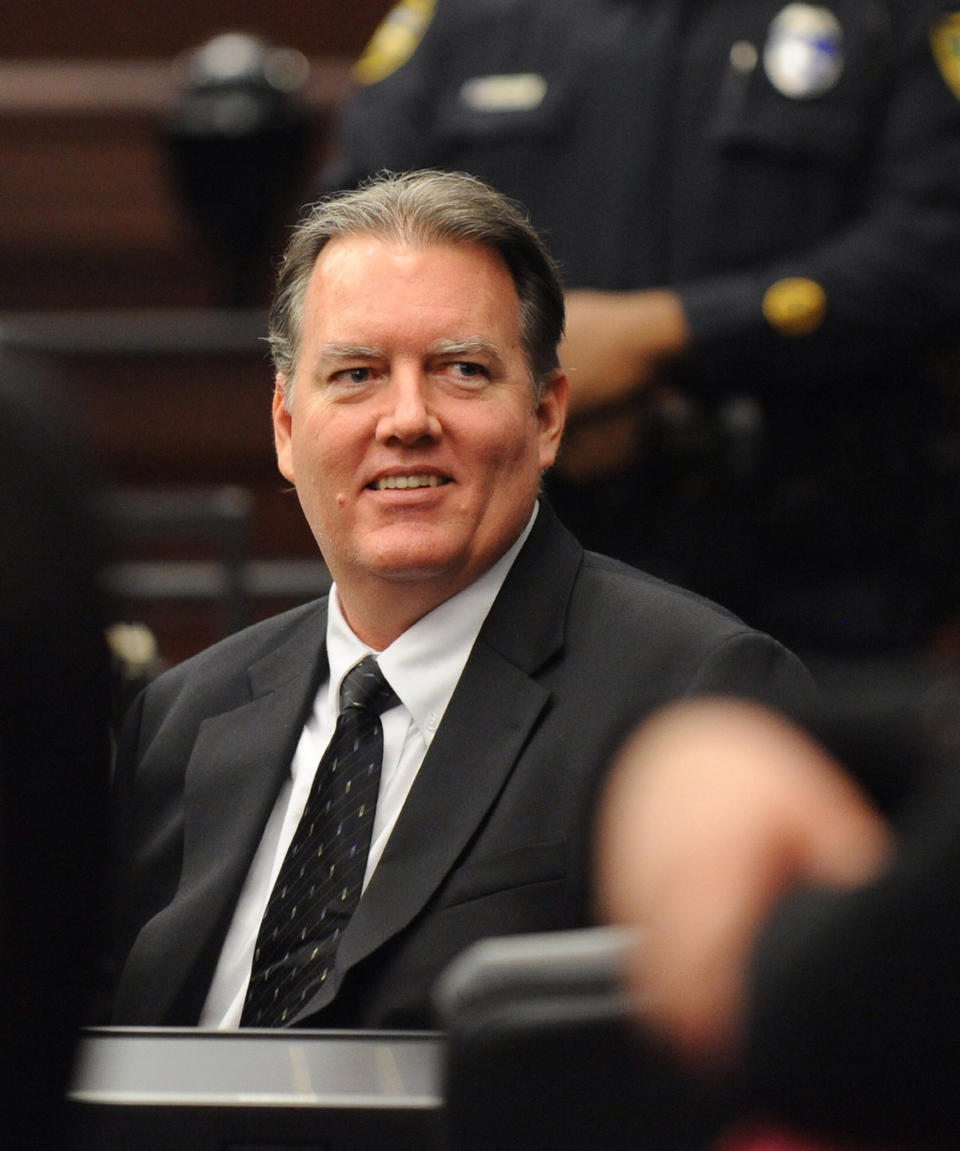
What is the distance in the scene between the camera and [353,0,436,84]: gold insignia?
3168mm

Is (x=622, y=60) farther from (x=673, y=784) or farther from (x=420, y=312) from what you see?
(x=673, y=784)

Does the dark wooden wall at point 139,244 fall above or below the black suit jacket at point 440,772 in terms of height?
above

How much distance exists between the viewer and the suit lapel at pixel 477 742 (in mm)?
1786

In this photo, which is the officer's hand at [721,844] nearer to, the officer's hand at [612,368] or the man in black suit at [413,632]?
the man in black suit at [413,632]

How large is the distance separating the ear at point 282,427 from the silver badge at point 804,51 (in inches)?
40.5

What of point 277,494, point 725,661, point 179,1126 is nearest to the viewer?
point 179,1126

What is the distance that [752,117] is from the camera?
2.87 metres

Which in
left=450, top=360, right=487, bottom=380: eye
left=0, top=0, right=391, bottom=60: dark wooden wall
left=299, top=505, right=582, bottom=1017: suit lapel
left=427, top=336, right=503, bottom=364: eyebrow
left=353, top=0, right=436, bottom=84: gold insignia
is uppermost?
left=0, top=0, right=391, bottom=60: dark wooden wall

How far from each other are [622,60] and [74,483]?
7.32 ft

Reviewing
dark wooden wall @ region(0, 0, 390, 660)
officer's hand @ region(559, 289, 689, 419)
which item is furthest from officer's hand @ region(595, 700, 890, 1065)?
dark wooden wall @ region(0, 0, 390, 660)

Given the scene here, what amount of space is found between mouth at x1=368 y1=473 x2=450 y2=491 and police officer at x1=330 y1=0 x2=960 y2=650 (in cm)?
73

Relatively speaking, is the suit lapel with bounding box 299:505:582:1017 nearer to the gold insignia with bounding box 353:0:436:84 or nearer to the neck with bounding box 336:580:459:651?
the neck with bounding box 336:580:459:651

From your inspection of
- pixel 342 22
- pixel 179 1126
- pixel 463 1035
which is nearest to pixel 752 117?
pixel 179 1126

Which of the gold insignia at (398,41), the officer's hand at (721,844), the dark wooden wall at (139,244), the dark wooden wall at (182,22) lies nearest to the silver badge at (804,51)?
the gold insignia at (398,41)
